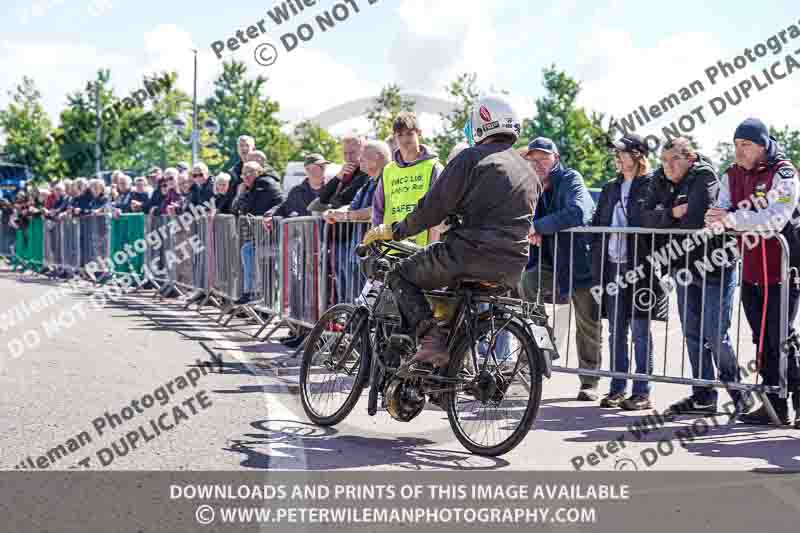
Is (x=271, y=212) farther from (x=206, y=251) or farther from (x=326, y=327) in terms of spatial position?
(x=326, y=327)

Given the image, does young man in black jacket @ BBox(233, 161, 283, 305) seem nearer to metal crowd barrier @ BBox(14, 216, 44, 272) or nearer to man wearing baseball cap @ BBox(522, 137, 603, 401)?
man wearing baseball cap @ BBox(522, 137, 603, 401)

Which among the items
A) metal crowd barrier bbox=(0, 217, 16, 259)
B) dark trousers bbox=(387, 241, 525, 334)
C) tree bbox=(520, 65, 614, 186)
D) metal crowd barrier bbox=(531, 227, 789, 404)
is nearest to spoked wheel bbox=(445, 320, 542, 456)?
dark trousers bbox=(387, 241, 525, 334)

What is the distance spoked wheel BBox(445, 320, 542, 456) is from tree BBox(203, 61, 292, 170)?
7422 cm

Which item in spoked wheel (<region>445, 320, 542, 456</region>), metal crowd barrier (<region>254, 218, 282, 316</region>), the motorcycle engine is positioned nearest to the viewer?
spoked wheel (<region>445, 320, 542, 456</region>)

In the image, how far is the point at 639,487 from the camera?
213 inches

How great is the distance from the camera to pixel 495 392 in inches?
241

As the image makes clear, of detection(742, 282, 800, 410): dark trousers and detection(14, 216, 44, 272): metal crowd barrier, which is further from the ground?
detection(14, 216, 44, 272): metal crowd barrier

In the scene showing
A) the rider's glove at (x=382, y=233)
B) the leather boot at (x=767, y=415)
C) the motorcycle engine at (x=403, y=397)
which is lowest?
the leather boot at (x=767, y=415)

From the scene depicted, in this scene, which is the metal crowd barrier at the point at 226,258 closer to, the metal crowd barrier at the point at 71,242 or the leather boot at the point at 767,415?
the leather boot at the point at 767,415

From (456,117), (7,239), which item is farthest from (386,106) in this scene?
(7,239)

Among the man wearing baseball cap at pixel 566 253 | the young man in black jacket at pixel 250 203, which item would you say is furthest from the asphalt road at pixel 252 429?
the young man in black jacket at pixel 250 203

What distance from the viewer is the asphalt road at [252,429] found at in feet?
19.6

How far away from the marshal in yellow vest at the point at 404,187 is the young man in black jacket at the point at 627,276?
1386 millimetres

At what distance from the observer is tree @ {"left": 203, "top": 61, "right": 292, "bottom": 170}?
80.2 meters
